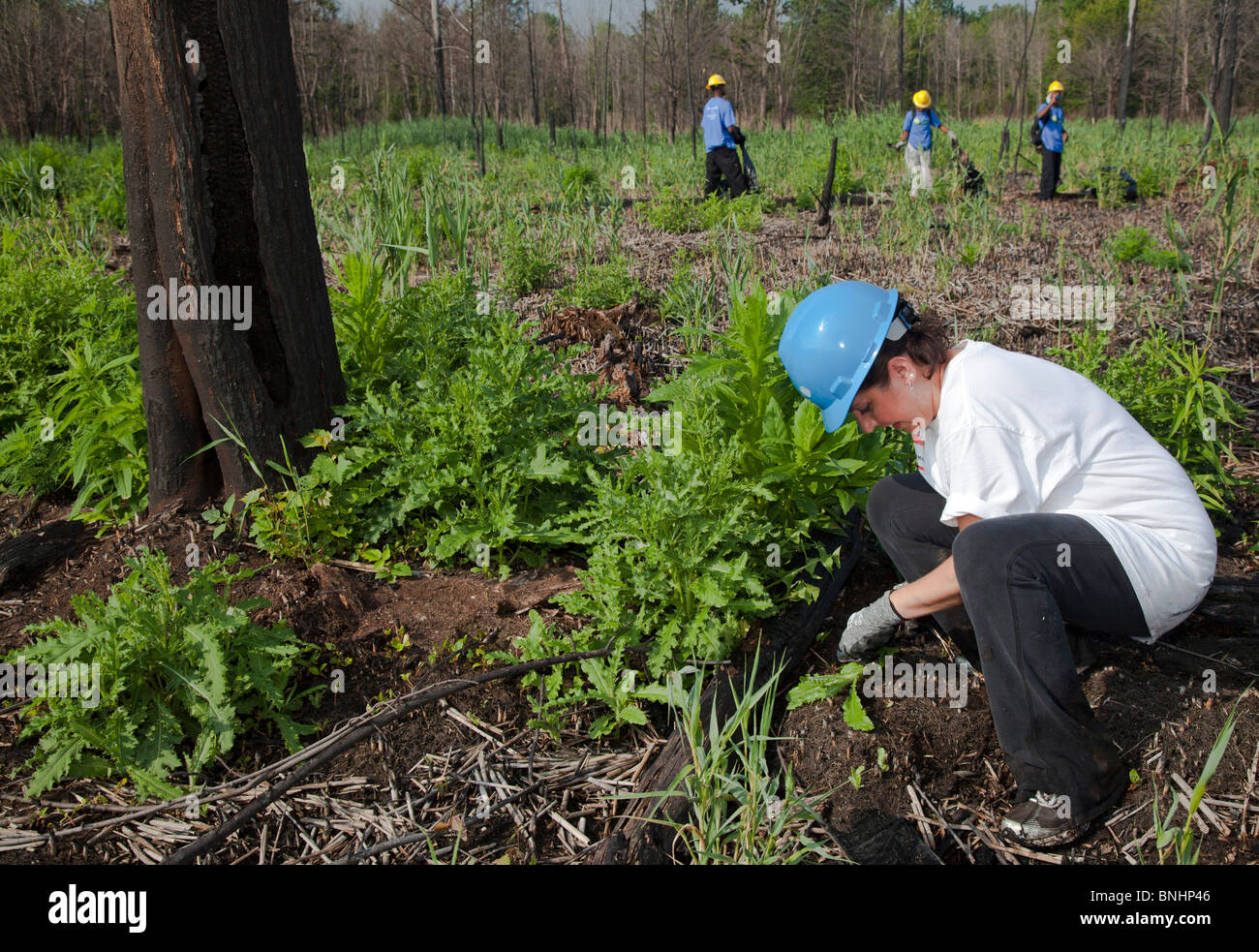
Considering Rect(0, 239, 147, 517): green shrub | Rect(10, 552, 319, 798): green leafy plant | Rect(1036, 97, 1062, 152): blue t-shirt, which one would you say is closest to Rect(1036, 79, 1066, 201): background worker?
Rect(1036, 97, 1062, 152): blue t-shirt

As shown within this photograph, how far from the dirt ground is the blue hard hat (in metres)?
0.90

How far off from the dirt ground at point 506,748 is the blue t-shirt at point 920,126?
8184 mm

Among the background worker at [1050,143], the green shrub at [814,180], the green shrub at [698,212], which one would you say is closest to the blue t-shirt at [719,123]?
the green shrub at [814,180]

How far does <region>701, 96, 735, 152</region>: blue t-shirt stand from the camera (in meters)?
9.51

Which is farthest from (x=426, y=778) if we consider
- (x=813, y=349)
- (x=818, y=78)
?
(x=818, y=78)

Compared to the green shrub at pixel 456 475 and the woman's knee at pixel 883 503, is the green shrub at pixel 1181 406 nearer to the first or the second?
the woman's knee at pixel 883 503

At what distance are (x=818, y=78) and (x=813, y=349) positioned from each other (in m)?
37.5

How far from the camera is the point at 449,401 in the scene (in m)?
3.07

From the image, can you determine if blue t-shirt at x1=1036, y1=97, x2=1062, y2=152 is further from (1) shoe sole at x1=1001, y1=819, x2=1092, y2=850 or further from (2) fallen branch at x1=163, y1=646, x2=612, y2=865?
(2) fallen branch at x1=163, y1=646, x2=612, y2=865

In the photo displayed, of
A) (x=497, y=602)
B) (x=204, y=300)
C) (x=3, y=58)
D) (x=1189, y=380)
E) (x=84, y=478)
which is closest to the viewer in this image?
(x=497, y=602)

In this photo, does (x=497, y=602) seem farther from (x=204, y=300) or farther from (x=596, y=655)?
(x=204, y=300)

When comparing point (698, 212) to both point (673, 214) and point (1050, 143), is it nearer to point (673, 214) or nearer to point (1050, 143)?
point (673, 214)

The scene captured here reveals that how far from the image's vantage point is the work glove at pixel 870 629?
2.41 metres

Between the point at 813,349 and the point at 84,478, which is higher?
the point at 813,349
